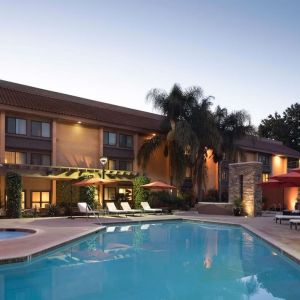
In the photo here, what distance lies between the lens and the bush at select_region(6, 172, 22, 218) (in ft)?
79.8

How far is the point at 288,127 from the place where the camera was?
227ft

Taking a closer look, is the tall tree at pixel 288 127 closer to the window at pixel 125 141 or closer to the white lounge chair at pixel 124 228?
the window at pixel 125 141

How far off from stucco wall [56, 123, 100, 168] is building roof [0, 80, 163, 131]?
1.27 metres

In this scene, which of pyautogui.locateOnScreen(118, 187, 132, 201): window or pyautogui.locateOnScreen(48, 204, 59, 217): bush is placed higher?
pyautogui.locateOnScreen(118, 187, 132, 201): window

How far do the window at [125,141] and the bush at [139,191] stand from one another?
398cm

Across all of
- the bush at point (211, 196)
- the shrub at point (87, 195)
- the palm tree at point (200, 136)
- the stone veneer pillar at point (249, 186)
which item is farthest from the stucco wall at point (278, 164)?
the shrub at point (87, 195)

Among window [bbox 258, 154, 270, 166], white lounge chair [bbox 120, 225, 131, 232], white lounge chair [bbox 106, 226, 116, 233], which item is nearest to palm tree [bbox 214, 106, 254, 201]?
window [bbox 258, 154, 270, 166]

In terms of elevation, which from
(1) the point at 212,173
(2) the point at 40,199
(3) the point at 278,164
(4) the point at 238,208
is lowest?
(4) the point at 238,208

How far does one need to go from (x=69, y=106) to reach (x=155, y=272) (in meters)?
23.6

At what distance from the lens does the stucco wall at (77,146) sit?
30.5 meters

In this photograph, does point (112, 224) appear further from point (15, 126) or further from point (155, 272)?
point (155, 272)

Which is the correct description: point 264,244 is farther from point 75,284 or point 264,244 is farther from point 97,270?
point 75,284

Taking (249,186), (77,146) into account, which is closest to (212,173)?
(249,186)

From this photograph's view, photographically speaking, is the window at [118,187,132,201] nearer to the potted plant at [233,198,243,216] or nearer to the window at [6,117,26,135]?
the potted plant at [233,198,243,216]
